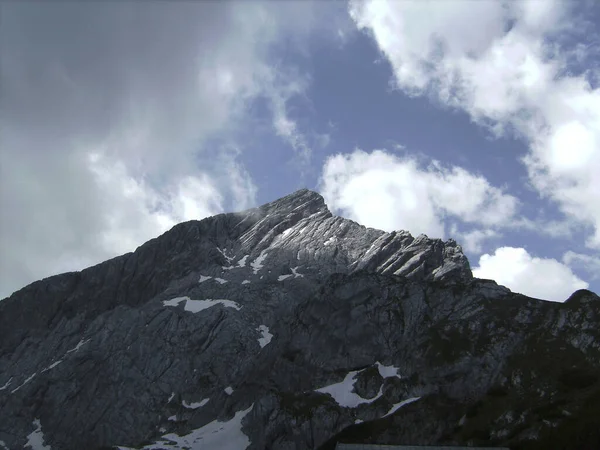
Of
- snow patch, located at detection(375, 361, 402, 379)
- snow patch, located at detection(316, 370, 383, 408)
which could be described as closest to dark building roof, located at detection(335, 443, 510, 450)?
snow patch, located at detection(316, 370, 383, 408)

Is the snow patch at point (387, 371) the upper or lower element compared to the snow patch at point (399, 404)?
upper

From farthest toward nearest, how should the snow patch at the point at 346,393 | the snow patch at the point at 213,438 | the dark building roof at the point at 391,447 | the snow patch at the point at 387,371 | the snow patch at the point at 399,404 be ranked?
the snow patch at the point at 387,371, the snow patch at the point at 346,393, the snow patch at the point at 213,438, the snow patch at the point at 399,404, the dark building roof at the point at 391,447

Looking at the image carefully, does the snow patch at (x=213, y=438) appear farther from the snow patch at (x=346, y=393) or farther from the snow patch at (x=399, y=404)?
the snow patch at (x=399, y=404)

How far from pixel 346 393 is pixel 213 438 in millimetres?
37650

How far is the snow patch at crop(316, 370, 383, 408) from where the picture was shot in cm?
17984

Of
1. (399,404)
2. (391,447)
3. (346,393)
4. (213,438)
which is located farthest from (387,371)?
(213,438)

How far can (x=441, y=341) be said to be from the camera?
632ft

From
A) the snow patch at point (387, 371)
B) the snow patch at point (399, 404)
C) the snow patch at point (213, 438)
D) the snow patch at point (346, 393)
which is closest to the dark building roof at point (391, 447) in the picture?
the snow patch at point (399, 404)

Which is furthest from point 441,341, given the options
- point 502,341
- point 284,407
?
point 284,407

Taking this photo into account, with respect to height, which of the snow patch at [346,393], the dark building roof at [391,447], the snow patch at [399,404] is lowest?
the dark building roof at [391,447]

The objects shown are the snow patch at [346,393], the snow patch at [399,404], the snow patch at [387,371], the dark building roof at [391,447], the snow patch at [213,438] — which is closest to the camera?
the dark building roof at [391,447]

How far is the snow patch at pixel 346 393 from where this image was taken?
180 metres

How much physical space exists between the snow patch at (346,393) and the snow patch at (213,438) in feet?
74.6

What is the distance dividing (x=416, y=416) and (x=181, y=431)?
66.2 m
